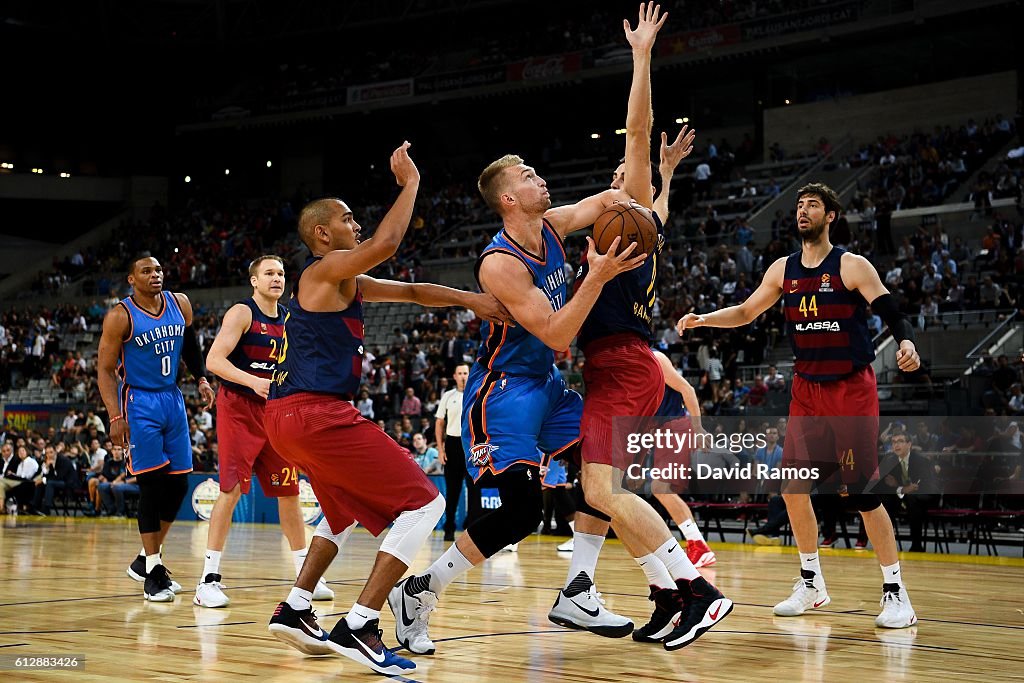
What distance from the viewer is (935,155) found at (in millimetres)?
26016

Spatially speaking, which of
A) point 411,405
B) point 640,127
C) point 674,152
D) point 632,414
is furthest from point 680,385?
point 411,405

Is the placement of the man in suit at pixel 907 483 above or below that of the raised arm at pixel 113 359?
below

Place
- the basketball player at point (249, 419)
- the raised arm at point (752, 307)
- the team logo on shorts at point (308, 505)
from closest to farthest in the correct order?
the raised arm at point (752, 307), the basketball player at point (249, 419), the team logo on shorts at point (308, 505)

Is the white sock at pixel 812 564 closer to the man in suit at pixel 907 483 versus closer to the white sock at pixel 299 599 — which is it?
the white sock at pixel 299 599

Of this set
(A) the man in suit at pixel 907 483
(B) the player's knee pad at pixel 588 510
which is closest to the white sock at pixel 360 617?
(B) the player's knee pad at pixel 588 510

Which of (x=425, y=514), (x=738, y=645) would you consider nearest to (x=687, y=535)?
(x=738, y=645)

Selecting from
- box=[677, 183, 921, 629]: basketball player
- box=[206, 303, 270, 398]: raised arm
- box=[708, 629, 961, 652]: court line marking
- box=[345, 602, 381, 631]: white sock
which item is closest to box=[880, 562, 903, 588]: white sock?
box=[677, 183, 921, 629]: basketball player

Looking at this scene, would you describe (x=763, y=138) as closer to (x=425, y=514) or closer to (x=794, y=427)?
(x=794, y=427)

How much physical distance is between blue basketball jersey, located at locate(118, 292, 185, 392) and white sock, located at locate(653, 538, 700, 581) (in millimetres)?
3897

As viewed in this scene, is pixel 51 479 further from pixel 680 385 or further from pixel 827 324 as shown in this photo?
pixel 827 324

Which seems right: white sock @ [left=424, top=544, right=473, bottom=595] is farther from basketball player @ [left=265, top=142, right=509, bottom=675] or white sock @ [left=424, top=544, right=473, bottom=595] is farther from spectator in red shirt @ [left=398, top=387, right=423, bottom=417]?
spectator in red shirt @ [left=398, top=387, right=423, bottom=417]

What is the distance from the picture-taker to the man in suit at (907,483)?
12.4 metres

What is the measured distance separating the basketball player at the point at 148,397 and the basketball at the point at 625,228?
351cm

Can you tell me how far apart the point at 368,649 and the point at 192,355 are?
13.0 ft
